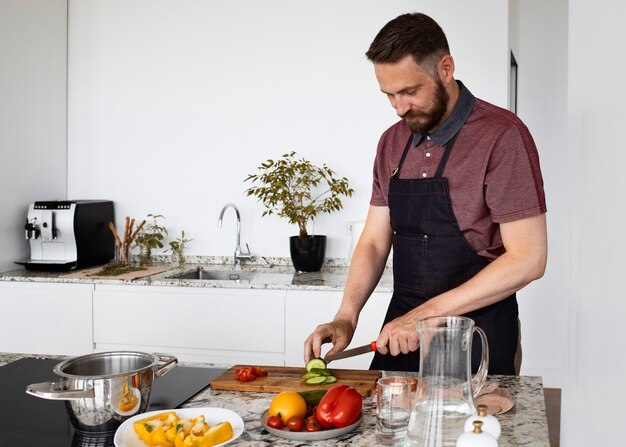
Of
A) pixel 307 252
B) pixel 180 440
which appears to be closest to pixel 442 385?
pixel 180 440

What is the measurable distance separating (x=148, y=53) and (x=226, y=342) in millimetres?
1792

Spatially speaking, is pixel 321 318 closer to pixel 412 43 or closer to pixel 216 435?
pixel 412 43

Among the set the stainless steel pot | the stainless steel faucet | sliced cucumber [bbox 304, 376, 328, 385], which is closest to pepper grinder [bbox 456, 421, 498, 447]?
the stainless steel pot

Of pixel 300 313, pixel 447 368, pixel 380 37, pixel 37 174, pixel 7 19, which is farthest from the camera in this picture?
pixel 37 174

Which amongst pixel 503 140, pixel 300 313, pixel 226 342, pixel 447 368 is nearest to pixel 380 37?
pixel 503 140

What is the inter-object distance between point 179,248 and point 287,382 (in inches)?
98.4

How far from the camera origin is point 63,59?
4090mm

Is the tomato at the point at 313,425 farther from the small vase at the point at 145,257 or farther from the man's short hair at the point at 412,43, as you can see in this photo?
the small vase at the point at 145,257

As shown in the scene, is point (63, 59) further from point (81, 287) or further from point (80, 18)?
point (81, 287)

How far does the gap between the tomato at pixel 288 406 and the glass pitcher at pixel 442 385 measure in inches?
10.5

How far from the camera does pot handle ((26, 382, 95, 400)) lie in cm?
118

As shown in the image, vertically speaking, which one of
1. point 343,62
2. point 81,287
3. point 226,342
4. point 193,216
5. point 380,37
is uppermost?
point 343,62

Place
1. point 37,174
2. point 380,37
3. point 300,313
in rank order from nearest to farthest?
1. point 380,37
2. point 300,313
3. point 37,174

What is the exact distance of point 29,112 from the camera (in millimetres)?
3850
